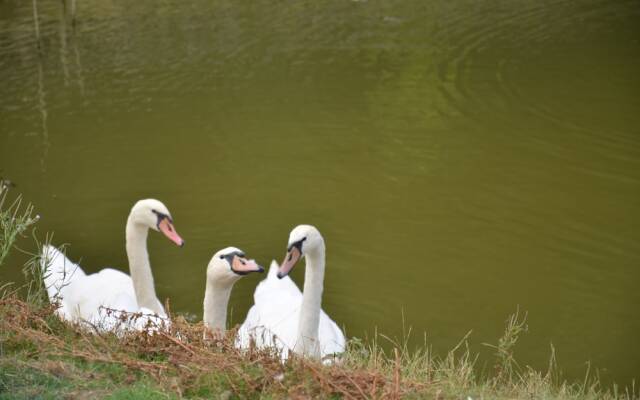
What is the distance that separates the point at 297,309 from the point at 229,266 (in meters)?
1.42

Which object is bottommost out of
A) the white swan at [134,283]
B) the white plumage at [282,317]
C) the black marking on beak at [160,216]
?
the white plumage at [282,317]

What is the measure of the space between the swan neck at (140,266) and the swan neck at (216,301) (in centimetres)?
121

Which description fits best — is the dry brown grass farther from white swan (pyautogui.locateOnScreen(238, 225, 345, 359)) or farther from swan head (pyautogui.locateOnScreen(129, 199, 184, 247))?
swan head (pyautogui.locateOnScreen(129, 199, 184, 247))

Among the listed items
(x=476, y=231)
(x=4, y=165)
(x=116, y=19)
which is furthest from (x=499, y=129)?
(x=116, y=19)

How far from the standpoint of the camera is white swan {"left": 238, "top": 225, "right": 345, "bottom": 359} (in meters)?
6.11

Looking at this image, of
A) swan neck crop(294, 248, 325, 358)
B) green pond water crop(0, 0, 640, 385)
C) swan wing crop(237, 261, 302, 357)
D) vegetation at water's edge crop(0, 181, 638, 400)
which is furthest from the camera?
green pond water crop(0, 0, 640, 385)

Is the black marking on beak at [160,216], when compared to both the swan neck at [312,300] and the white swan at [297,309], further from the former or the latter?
the swan neck at [312,300]

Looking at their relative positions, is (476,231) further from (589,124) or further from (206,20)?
(206,20)

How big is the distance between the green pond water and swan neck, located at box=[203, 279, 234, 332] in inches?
72.4

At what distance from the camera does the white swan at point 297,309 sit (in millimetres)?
6109

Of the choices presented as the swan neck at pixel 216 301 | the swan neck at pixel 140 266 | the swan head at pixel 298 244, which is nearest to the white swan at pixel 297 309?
the swan head at pixel 298 244

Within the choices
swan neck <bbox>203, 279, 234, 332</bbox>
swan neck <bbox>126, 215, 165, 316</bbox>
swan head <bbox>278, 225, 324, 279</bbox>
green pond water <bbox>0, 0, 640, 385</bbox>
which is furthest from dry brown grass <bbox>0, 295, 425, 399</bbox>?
green pond water <bbox>0, 0, 640, 385</bbox>

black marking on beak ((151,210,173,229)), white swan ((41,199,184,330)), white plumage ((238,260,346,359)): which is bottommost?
white plumage ((238,260,346,359))

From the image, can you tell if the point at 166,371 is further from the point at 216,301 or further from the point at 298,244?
the point at 298,244
